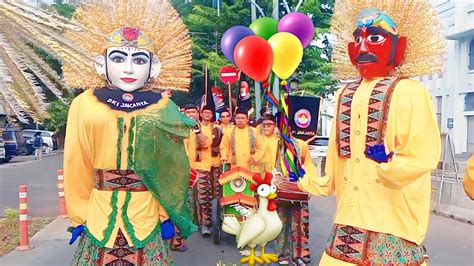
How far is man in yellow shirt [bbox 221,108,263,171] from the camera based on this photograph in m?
6.41

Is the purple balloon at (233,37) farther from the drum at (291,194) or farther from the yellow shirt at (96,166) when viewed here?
the yellow shirt at (96,166)

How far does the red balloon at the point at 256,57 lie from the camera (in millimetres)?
4965

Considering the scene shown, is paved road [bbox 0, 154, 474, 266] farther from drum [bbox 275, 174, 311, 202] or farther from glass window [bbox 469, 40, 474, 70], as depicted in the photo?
glass window [bbox 469, 40, 474, 70]

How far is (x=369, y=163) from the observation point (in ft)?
8.05

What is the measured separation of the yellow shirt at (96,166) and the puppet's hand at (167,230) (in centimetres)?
7

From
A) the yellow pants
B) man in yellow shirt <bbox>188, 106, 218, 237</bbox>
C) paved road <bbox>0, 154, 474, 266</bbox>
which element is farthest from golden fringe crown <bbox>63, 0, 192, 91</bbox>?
man in yellow shirt <bbox>188, 106, 218, 237</bbox>

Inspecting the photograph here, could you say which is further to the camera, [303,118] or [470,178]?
[303,118]

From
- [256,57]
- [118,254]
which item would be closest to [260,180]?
[256,57]

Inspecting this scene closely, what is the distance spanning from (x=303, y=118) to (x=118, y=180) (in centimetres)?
229

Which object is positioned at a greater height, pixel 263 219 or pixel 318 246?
pixel 263 219

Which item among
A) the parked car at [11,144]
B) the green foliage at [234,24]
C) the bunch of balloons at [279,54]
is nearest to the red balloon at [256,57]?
the bunch of balloons at [279,54]

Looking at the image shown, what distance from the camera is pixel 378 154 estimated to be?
223 cm

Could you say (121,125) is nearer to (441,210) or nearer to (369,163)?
(369,163)

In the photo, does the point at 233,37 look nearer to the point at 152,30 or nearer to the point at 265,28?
the point at 265,28
